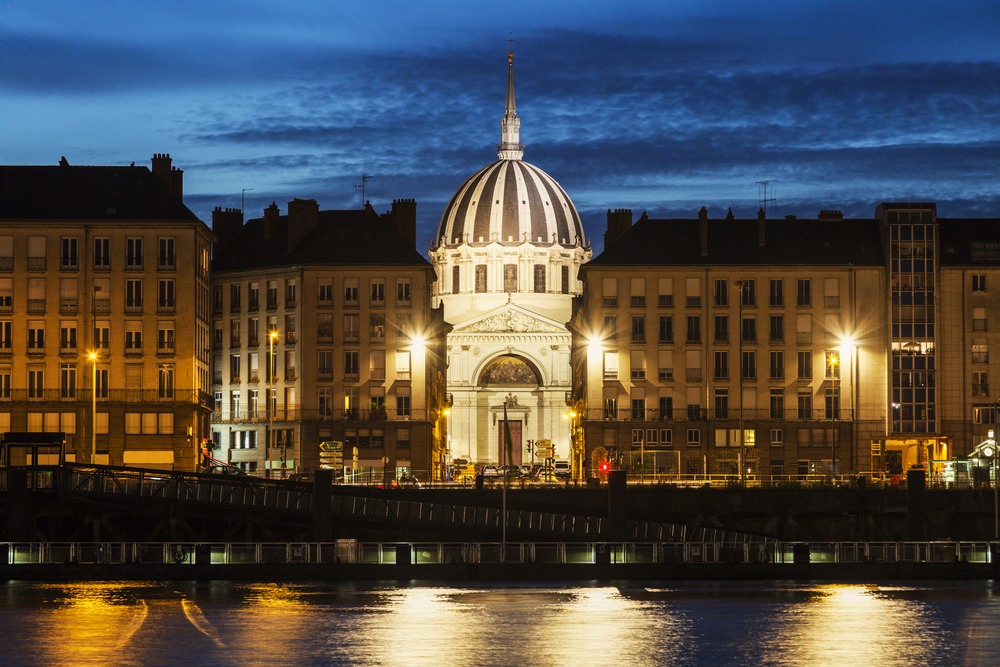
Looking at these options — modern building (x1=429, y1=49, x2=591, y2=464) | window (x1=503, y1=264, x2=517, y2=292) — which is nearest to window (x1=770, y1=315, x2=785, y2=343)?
modern building (x1=429, y1=49, x2=591, y2=464)

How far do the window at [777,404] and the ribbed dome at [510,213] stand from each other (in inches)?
3384

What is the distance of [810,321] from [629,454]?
14.8 meters

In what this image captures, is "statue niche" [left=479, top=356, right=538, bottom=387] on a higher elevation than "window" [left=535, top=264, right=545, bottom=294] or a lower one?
lower

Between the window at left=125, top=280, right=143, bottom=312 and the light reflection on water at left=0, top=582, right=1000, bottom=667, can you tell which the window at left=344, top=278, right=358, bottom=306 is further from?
the light reflection on water at left=0, top=582, right=1000, bottom=667

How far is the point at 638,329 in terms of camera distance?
Answer: 10850 cm

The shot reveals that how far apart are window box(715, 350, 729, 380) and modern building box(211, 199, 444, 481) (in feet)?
59.9

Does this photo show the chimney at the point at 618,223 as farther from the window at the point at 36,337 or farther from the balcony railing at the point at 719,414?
the window at the point at 36,337

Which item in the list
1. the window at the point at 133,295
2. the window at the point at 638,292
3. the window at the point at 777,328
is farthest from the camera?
the window at the point at 638,292

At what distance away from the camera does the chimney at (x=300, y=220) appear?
111m

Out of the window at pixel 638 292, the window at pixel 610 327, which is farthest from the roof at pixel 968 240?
the window at pixel 610 327

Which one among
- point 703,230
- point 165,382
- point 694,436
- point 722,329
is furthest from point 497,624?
point 703,230

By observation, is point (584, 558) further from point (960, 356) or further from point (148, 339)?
point (960, 356)

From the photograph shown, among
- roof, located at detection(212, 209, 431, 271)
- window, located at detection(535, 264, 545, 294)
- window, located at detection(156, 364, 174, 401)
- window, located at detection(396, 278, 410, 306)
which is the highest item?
window, located at detection(535, 264, 545, 294)

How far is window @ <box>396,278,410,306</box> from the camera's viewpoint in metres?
109
